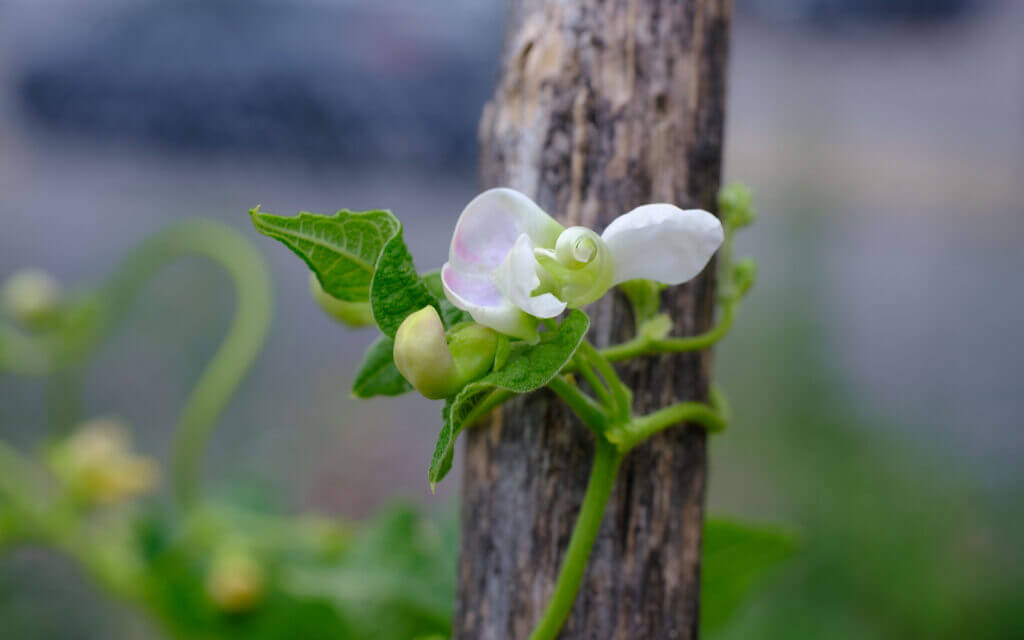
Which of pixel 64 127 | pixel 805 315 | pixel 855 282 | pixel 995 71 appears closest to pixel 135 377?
pixel 64 127

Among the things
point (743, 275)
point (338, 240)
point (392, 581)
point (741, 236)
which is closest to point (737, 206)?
point (743, 275)

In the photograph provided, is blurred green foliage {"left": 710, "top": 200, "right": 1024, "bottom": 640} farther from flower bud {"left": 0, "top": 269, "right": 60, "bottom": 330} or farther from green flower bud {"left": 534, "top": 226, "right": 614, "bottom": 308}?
green flower bud {"left": 534, "top": 226, "right": 614, "bottom": 308}

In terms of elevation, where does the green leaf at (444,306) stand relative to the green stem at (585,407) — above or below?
above

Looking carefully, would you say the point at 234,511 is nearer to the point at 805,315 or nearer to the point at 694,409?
the point at 694,409

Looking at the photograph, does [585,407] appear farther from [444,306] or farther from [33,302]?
[33,302]

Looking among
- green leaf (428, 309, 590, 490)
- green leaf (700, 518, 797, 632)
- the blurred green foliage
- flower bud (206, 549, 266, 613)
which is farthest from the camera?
the blurred green foliage

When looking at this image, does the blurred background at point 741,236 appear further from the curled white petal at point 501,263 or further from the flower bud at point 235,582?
the curled white petal at point 501,263

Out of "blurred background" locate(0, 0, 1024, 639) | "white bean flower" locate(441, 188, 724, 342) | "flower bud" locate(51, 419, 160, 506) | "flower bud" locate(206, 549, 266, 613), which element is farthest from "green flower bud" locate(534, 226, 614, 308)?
"blurred background" locate(0, 0, 1024, 639)

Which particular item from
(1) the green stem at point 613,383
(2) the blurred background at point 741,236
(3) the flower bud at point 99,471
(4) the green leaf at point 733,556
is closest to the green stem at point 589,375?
(1) the green stem at point 613,383
